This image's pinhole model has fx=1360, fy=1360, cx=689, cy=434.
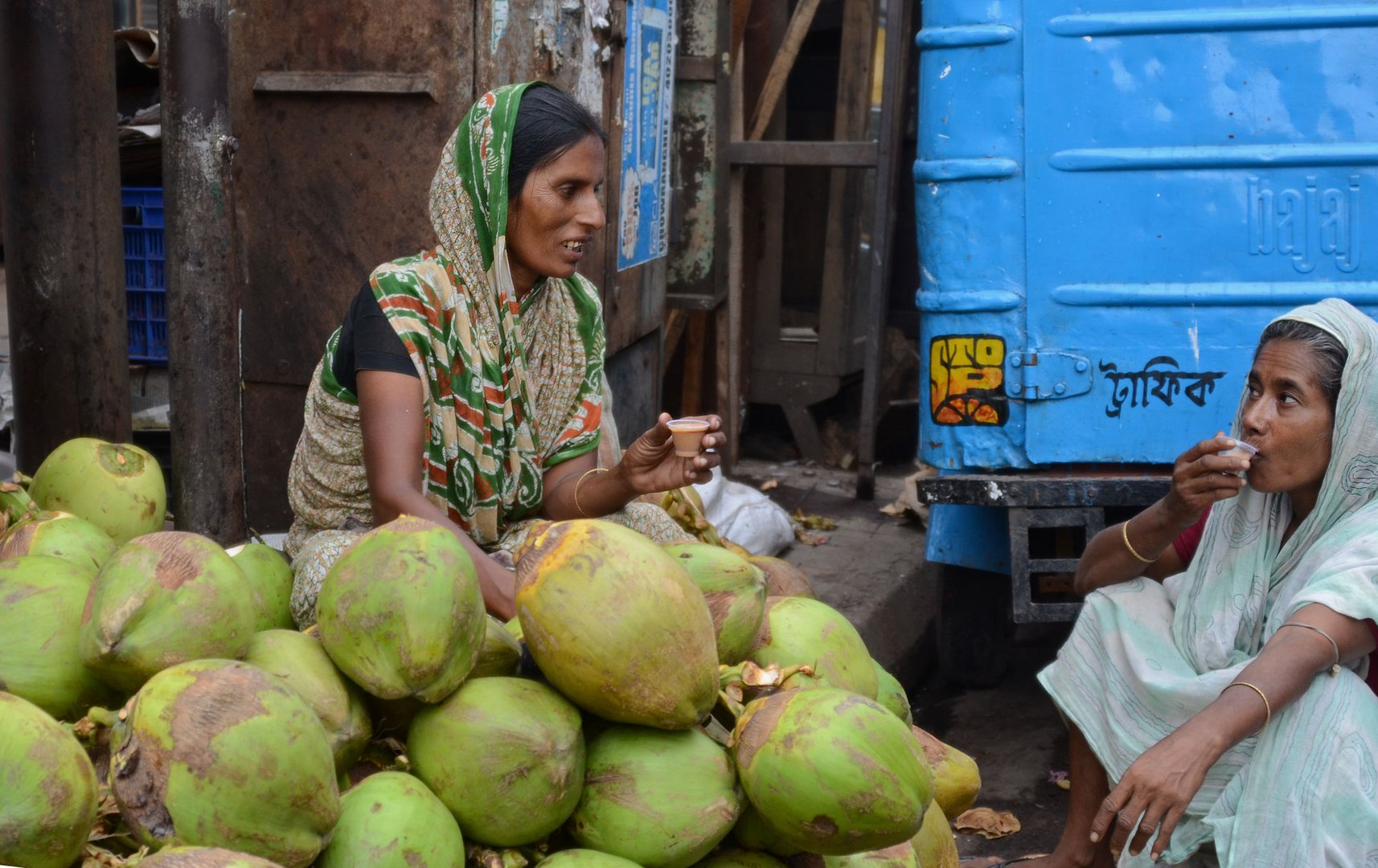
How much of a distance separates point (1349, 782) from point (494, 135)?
74.3 inches

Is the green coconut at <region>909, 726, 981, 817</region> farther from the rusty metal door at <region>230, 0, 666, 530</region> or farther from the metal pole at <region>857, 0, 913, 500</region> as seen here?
the metal pole at <region>857, 0, 913, 500</region>

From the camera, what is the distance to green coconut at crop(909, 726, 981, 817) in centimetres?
200

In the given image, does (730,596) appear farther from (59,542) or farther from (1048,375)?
(1048,375)

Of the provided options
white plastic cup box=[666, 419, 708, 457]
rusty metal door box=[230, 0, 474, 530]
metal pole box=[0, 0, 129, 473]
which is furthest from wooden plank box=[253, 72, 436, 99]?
white plastic cup box=[666, 419, 708, 457]

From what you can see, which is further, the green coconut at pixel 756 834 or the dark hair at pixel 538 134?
the dark hair at pixel 538 134

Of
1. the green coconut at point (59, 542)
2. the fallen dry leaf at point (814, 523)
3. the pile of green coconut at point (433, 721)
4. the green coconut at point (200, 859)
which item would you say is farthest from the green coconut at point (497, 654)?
the fallen dry leaf at point (814, 523)

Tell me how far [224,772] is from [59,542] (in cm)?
68

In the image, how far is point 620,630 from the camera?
4.92 feet

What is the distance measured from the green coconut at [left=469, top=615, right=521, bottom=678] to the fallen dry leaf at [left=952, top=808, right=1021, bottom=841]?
2169mm

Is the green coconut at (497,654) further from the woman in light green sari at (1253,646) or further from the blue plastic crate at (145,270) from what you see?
the blue plastic crate at (145,270)

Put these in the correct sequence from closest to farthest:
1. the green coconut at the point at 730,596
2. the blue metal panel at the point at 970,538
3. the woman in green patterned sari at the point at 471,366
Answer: the green coconut at the point at 730,596 → the woman in green patterned sari at the point at 471,366 → the blue metal panel at the point at 970,538

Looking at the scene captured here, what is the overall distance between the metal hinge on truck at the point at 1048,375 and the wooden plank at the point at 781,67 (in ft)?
8.15

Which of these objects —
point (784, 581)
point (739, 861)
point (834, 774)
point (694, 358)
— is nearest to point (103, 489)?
point (784, 581)

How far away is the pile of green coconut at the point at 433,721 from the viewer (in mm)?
1298
